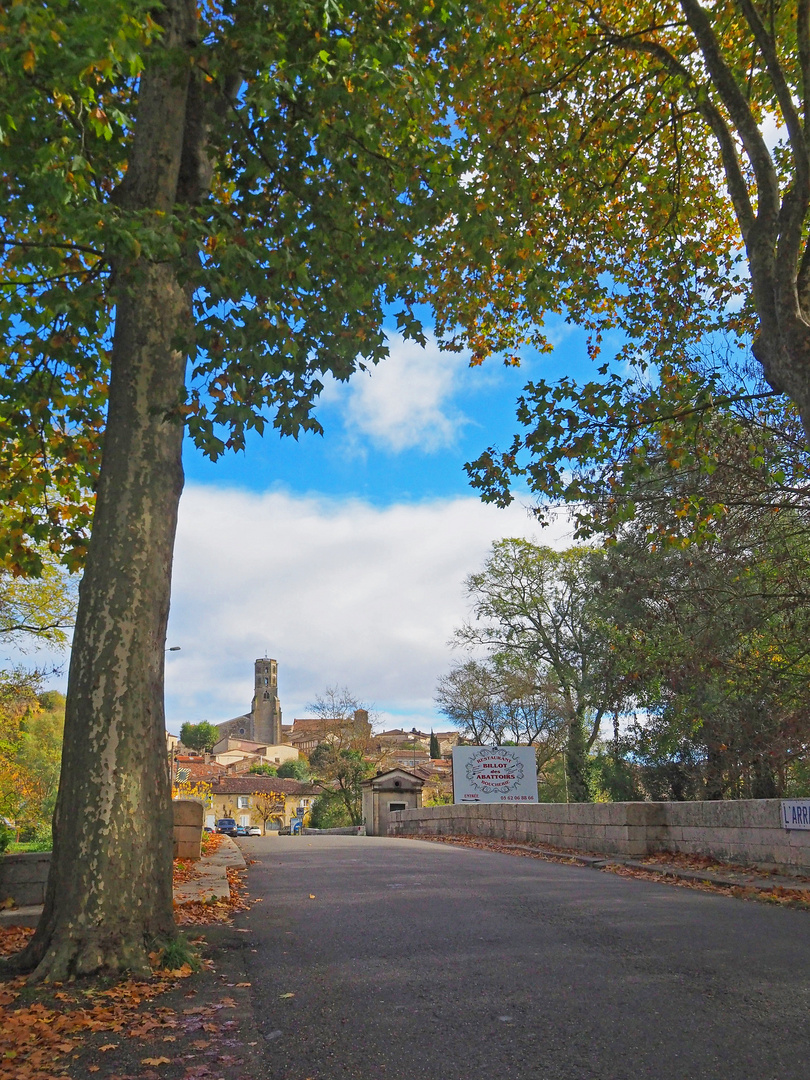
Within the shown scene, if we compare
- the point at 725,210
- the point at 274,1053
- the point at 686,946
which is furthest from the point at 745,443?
the point at 274,1053

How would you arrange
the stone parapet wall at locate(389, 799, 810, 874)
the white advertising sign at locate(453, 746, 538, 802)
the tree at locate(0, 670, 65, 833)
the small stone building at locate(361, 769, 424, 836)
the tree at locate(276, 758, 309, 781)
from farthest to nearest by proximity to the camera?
the tree at locate(276, 758, 309, 781), the small stone building at locate(361, 769, 424, 836), the white advertising sign at locate(453, 746, 538, 802), the tree at locate(0, 670, 65, 833), the stone parapet wall at locate(389, 799, 810, 874)

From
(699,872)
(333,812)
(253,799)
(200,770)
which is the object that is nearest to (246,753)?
(200,770)

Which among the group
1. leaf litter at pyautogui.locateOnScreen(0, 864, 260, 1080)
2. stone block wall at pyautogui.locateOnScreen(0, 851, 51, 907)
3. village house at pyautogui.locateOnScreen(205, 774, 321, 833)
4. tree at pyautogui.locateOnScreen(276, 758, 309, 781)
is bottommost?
village house at pyautogui.locateOnScreen(205, 774, 321, 833)

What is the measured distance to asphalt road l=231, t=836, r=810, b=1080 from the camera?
11.4 ft

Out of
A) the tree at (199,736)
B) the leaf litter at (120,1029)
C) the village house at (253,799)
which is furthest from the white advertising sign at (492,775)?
the tree at (199,736)

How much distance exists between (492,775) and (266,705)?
13396 centimetres

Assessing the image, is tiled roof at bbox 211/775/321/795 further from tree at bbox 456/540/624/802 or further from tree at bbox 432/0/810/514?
tree at bbox 432/0/810/514

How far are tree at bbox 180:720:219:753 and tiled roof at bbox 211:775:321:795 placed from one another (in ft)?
161

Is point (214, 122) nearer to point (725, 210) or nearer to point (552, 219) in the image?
point (552, 219)

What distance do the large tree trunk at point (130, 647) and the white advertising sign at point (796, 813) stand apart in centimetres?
755

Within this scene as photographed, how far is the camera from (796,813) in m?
9.74

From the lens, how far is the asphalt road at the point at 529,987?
3471 mm

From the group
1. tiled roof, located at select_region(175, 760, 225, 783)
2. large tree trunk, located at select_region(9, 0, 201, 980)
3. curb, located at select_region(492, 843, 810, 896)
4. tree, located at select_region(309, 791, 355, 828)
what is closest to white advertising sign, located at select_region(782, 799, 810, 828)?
curb, located at select_region(492, 843, 810, 896)

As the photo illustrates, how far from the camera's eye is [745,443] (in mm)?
10922
